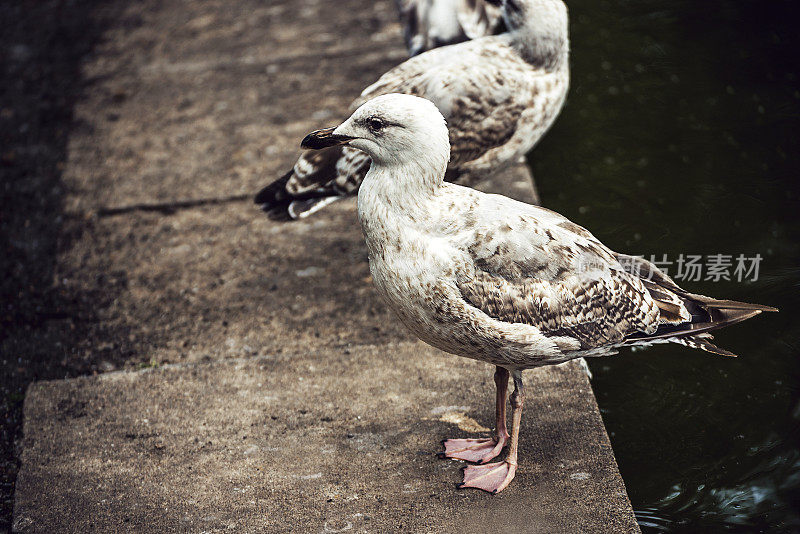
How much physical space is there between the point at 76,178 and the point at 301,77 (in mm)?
1984

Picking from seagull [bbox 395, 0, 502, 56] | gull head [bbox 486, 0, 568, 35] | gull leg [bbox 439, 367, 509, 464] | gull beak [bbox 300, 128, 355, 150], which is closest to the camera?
gull beak [bbox 300, 128, 355, 150]

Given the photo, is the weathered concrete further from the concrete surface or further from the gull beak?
the gull beak

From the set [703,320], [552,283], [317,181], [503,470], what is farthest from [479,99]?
[503,470]

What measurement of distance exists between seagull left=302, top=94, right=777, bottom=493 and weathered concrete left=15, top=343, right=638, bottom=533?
282mm

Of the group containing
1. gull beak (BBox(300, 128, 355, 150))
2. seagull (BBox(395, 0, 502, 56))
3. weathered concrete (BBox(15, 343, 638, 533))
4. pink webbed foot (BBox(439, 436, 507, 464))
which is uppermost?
gull beak (BBox(300, 128, 355, 150))

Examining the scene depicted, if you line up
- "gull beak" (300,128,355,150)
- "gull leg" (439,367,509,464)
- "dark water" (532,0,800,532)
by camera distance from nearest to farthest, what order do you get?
"gull beak" (300,128,355,150)
"gull leg" (439,367,509,464)
"dark water" (532,0,800,532)

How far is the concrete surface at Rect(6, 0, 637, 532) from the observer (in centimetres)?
376

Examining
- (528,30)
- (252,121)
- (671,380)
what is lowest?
(671,380)

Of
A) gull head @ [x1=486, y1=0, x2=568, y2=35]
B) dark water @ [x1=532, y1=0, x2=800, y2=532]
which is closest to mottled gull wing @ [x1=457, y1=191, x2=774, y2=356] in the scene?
dark water @ [x1=532, y1=0, x2=800, y2=532]

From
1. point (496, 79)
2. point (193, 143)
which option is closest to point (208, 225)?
point (193, 143)

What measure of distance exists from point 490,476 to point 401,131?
4.98 ft

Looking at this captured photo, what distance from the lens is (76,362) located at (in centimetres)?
483

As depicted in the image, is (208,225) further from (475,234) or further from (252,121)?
(475,234)

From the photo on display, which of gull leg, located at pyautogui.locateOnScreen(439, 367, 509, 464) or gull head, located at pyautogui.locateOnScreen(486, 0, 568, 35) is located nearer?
gull leg, located at pyautogui.locateOnScreen(439, 367, 509, 464)
